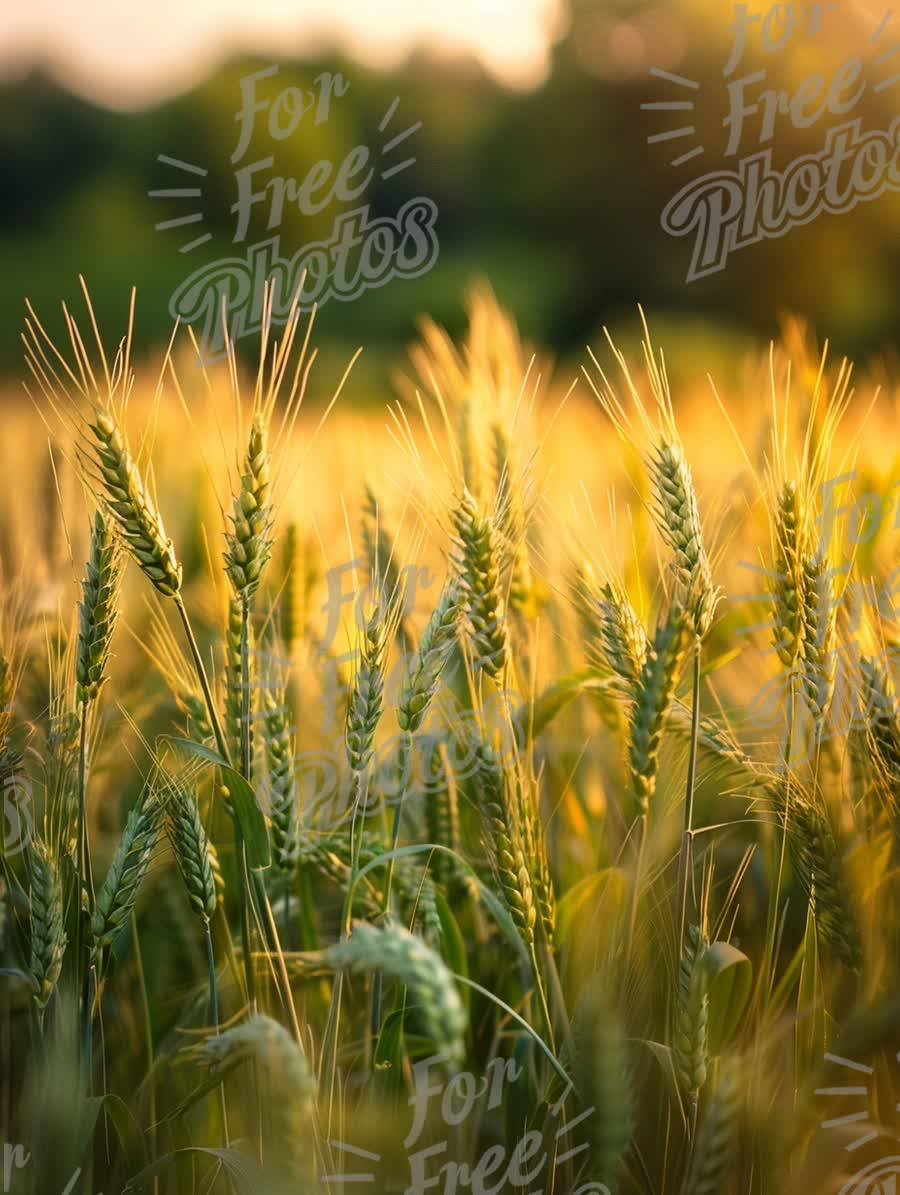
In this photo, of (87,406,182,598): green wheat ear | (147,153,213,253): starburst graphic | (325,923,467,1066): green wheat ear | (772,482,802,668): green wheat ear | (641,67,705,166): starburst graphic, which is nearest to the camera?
(325,923,467,1066): green wheat ear

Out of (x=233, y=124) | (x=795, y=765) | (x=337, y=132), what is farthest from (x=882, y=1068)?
(x=337, y=132)

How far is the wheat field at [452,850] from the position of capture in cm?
68

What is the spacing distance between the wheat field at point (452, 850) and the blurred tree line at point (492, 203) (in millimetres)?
11527

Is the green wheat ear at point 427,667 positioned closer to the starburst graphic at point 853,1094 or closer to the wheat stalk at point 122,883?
the wheat stalk at point 122,883

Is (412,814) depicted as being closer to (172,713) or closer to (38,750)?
(38,750)

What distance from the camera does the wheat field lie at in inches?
26.9

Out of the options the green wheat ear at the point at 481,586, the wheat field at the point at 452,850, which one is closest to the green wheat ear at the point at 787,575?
the wheat field at the point at 452,850

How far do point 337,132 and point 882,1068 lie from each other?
17893mm

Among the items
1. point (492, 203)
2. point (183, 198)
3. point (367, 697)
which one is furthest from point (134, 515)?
point (492, 203)

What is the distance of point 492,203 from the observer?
1647 centimetres

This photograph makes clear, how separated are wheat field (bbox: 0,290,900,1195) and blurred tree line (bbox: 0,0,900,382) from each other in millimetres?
11527

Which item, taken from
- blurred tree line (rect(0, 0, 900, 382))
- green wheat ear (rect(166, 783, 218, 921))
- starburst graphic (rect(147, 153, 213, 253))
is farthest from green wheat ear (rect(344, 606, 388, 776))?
blurred tree line (rect(0, 0, 900, 382))

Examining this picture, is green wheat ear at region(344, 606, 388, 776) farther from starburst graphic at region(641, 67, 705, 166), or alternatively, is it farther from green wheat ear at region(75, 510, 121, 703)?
starburst graphic at region(641, 67, 705, 166)

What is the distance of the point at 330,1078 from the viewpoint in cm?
68
